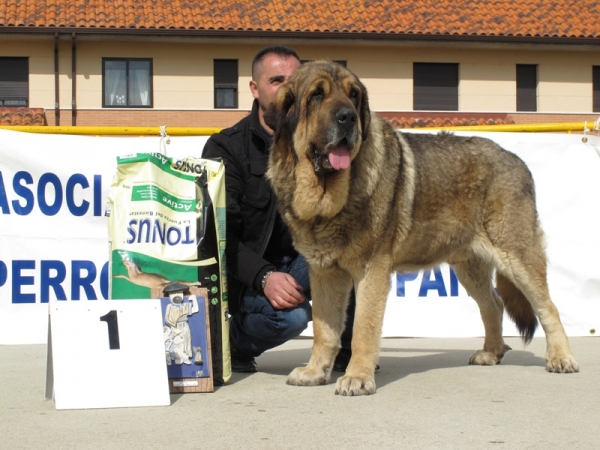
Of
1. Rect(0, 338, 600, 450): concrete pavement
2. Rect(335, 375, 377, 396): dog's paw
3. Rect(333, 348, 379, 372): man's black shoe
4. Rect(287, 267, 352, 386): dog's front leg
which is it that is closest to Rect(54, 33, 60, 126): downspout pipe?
Rect(0, 338, 600, 450): concrete pavement

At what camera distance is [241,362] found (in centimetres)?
532

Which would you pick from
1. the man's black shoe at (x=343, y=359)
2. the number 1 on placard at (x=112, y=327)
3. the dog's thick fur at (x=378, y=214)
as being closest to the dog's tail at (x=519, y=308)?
the dog's thick fur at (x=378, y=214)

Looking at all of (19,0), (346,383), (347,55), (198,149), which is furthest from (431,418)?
(19,0)

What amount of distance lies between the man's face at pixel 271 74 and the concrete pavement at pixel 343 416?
1.74 metres

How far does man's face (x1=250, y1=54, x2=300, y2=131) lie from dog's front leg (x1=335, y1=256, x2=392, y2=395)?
4.24 feet

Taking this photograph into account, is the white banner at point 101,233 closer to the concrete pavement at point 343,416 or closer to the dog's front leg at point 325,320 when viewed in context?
the concrete pavement at point 343,416

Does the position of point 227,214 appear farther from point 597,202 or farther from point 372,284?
point 597,202

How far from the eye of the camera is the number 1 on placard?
13.6 ft

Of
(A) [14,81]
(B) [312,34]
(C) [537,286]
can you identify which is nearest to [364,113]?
(C) [537,286]

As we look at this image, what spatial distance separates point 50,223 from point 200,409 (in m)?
3.31

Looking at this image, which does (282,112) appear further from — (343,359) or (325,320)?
(343,359)

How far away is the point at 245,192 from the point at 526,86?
79.6ft

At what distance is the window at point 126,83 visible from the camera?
2617 cm

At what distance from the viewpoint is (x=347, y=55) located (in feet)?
87.1
